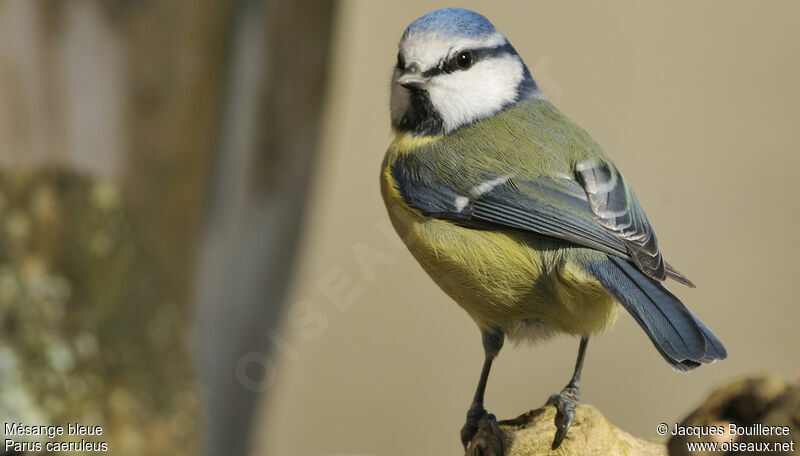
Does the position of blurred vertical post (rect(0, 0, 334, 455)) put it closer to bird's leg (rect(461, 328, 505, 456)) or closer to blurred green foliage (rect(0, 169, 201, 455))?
blurred green foliage (rect(0, 169, 201, 455))

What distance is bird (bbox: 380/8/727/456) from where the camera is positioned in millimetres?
1457

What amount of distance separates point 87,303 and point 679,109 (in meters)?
1.65

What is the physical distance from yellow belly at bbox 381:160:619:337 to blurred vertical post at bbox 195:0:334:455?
3.96ft

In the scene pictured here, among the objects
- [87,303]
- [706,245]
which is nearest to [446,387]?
[706,245]

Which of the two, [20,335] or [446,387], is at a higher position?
[20,335]

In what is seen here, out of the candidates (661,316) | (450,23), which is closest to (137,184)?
(450,23)

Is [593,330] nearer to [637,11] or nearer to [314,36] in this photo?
[637,11]

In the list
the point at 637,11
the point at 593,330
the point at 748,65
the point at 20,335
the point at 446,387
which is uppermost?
the point at 637,11

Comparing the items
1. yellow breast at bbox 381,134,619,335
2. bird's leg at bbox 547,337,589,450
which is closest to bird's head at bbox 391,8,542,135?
yellow breast at bbox 381,134,619,335

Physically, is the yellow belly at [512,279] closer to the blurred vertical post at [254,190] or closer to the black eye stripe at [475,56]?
the black eye stripe at [475,56]

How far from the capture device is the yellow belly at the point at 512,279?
1.53 meters

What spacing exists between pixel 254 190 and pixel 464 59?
56.6 inches

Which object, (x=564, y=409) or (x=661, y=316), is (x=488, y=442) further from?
(x=661, y=316)

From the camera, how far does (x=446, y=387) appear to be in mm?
3049
